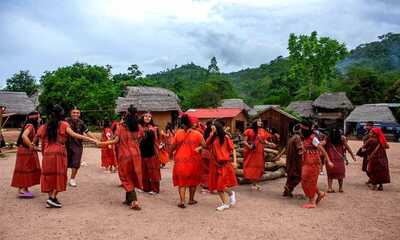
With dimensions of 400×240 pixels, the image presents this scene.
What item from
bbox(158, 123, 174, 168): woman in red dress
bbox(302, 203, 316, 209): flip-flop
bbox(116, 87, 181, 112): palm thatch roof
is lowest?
bbox(302, 203, 316, 209): flip-flop

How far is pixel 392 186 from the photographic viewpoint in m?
10.3

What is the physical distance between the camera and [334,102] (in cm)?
4594

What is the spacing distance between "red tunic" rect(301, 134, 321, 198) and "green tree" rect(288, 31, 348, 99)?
150 ft

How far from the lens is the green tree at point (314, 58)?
50812 millimetres

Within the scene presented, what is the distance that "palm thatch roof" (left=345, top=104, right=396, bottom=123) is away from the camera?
3749cm

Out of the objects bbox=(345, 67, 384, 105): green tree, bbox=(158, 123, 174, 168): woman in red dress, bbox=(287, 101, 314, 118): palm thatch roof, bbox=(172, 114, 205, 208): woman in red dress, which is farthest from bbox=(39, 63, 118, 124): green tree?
bbox=(345, 67, 384, 105): green tree

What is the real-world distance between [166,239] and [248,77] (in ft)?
290

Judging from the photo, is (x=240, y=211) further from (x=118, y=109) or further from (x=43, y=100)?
(x=43, y=100)

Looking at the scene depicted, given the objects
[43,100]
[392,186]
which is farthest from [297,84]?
[392,186]

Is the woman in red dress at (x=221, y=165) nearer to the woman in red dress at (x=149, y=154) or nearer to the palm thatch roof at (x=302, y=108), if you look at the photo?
the woman in red dress at (x=149, y=154)

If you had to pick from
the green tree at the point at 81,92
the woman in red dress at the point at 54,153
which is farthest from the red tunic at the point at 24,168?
the green tree at the point at 81,92

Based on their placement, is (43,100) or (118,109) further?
(43,100)

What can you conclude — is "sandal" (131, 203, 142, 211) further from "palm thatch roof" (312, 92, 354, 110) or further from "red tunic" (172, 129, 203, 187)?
"palm thatch roof" (312, 92, 354, 110)

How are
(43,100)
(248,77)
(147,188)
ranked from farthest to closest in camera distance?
(248,77)
(43,100)
(147,188)
